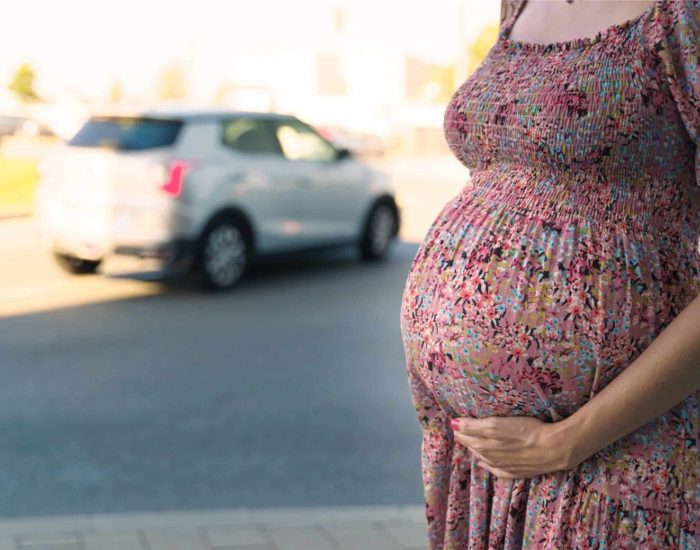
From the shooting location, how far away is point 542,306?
5.42 ft

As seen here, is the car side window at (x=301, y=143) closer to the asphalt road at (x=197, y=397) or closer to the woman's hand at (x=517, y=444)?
the asphalt road at (x=197, y=397)

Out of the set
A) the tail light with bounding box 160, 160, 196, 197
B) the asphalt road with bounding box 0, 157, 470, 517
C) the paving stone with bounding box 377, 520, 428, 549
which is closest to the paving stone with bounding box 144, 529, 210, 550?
the asphalt road with bounding box 0, 157, 470, 517

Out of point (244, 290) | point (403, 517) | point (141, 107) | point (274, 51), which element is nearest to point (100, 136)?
point (141, 107)

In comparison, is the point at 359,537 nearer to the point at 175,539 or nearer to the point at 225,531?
the point at 225,531

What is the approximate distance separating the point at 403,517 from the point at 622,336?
2866 mm

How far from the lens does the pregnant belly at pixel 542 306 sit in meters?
1.61

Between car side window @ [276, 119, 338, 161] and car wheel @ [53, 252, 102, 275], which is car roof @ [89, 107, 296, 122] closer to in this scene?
car side window @ [276, 119, 338, 161]

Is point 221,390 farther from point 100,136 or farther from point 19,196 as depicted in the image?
point 19,196

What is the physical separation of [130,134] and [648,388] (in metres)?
8.78

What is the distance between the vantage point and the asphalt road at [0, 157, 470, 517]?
483 cm

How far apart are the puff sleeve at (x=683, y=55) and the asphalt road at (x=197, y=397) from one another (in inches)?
132

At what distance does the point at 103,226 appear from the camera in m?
9.73

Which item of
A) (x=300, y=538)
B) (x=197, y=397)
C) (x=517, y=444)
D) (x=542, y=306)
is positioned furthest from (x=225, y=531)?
(x=542, y=306)

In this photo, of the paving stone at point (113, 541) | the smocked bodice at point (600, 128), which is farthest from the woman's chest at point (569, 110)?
the paving stone at point (113, 541)
